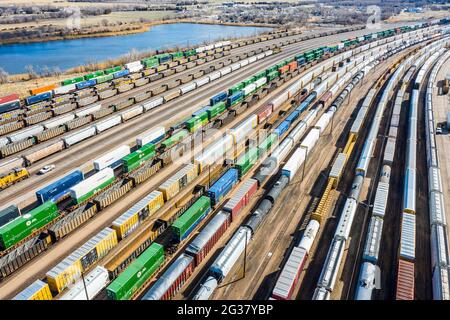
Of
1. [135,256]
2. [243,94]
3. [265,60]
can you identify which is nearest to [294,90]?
[243,94]

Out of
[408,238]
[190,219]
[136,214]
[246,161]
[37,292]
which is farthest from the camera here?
[246,161]

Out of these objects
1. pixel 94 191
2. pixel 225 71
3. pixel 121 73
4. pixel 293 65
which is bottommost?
pixel 94 191

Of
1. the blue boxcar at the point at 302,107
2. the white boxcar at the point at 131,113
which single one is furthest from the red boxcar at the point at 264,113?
the white boxcar at the point at 131,113

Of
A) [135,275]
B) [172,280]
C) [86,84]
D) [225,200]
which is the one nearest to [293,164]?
[225,200]

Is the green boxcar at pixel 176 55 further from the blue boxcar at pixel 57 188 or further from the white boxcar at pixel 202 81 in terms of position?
the blue boxcar at pixel 57 188

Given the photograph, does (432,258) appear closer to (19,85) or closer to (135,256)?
(135,256)

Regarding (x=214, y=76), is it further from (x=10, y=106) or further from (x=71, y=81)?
(x=10, y=106)
